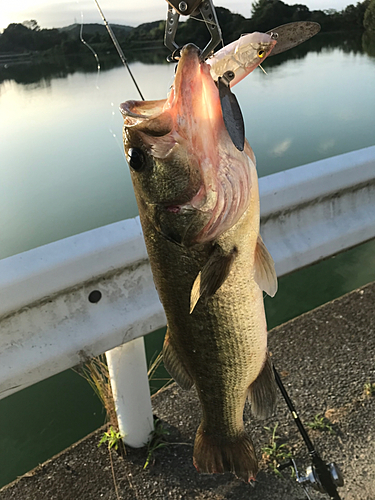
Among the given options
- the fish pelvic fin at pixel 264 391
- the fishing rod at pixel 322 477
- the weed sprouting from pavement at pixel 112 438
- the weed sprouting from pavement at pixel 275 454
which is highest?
the fish pelvic fin at pixel 264 391

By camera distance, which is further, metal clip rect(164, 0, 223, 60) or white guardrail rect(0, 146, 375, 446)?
white guardrail rect(0, 146, 375, 446)

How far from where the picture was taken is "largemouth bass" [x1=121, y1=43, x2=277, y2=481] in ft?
3.52

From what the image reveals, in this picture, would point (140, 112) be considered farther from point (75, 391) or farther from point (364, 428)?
point (75, 391)

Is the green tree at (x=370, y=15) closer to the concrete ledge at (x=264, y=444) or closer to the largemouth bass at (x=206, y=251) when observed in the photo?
the concrete ledge at (x=264, y=444)

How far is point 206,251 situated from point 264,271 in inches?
7.8

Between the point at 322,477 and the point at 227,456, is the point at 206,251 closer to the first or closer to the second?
the point at 227,456

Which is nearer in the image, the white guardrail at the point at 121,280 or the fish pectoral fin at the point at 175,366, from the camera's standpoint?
the fish pectoral fin at the point at 175,366

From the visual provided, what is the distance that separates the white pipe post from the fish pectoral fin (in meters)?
0.66

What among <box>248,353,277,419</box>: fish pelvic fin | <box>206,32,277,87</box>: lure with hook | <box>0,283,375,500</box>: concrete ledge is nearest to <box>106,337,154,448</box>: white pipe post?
<box>0,283,375,500</box>: concrete ledge

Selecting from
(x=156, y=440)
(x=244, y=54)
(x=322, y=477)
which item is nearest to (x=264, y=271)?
(x=244, y=54)

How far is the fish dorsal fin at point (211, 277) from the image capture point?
114 centimetres

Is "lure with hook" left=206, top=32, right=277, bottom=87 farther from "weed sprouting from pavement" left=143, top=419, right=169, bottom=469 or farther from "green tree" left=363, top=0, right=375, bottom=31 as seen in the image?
"green tree" left=363, top=0, right=375, bottom=31

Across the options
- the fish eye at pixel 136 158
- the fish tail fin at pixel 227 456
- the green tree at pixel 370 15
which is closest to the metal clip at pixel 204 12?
the fish eye at pixel 136 158

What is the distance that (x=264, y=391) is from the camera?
4.96 feet
